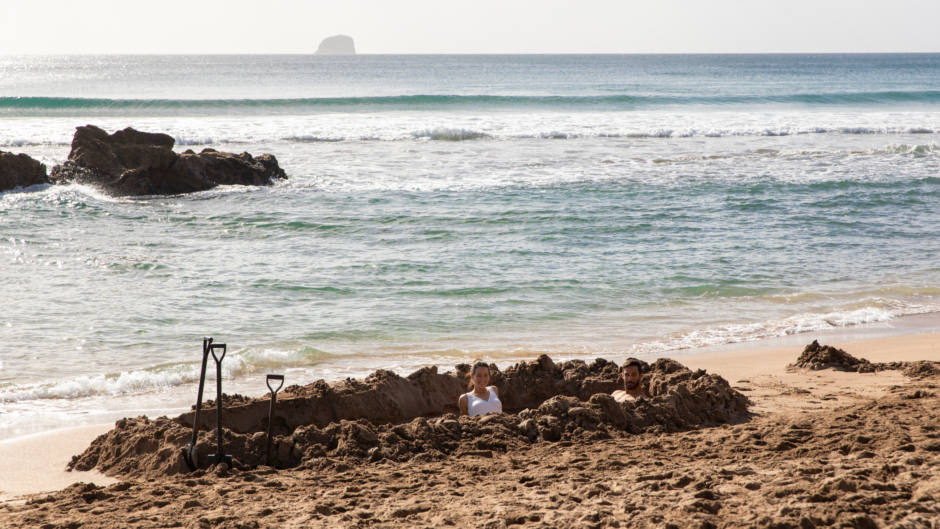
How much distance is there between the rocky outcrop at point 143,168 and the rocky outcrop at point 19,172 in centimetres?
37

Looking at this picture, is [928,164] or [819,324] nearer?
[819,324]

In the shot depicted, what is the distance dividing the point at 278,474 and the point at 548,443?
1748 mm

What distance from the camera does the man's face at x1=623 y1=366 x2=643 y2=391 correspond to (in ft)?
21.0

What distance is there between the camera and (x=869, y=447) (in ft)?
16.1

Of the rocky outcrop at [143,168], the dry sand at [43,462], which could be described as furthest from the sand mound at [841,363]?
the rocky outcrop at [143,168]

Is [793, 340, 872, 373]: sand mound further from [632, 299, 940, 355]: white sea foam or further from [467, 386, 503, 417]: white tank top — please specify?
[467, 386, 503, 417]: white tank top

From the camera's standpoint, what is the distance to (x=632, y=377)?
6.42 m

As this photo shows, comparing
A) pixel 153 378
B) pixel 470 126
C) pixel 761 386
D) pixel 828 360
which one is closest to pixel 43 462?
pixel 153 378

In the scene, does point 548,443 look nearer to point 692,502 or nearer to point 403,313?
point 692,502

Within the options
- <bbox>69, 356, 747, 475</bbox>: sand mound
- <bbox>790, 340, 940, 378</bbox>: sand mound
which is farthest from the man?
<bbox>790, 340, 940, 378</bbox>: sand mound

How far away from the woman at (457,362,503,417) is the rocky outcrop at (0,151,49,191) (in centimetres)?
1495

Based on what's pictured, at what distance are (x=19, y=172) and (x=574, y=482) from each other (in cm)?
1681

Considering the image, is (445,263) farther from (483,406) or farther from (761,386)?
(483,406)

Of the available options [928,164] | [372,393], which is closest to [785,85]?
[928,164]
